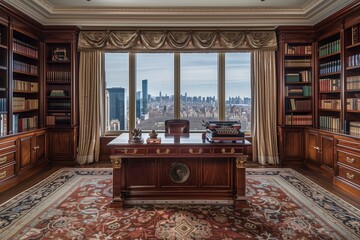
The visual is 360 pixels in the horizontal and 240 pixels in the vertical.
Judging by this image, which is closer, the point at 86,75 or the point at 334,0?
the point at 334,0

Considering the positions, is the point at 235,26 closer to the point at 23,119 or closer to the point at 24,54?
the point at 24,54

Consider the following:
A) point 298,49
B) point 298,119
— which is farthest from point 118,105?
point 298,49

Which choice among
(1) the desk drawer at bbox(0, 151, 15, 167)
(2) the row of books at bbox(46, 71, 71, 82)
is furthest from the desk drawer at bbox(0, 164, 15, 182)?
(2) the row of books at bbox(46, 71, 71, 82)

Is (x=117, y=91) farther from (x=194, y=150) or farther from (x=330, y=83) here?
(x=330, y=83)

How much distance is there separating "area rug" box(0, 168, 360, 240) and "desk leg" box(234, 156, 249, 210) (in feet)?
0.27

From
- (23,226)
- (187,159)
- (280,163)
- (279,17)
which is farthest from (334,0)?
(23,226)

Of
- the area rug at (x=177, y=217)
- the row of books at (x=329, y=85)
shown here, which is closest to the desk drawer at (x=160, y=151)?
the area rug at (x=177, y=217)

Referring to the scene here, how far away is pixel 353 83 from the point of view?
12.3 ft

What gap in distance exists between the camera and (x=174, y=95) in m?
5.32

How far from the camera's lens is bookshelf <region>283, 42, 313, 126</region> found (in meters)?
4.79

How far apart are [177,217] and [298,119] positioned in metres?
3.51

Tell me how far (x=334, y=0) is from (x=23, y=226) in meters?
5.29

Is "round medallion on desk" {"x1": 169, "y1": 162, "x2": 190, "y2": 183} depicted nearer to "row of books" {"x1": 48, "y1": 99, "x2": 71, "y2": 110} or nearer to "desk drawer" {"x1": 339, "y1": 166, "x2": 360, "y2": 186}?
"desk drawer" {"x1": 339, "y1": 166, "x2": 360, "y2": 186}

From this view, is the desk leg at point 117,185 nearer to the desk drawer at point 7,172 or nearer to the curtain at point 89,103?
the desk drawer at point 7,172
